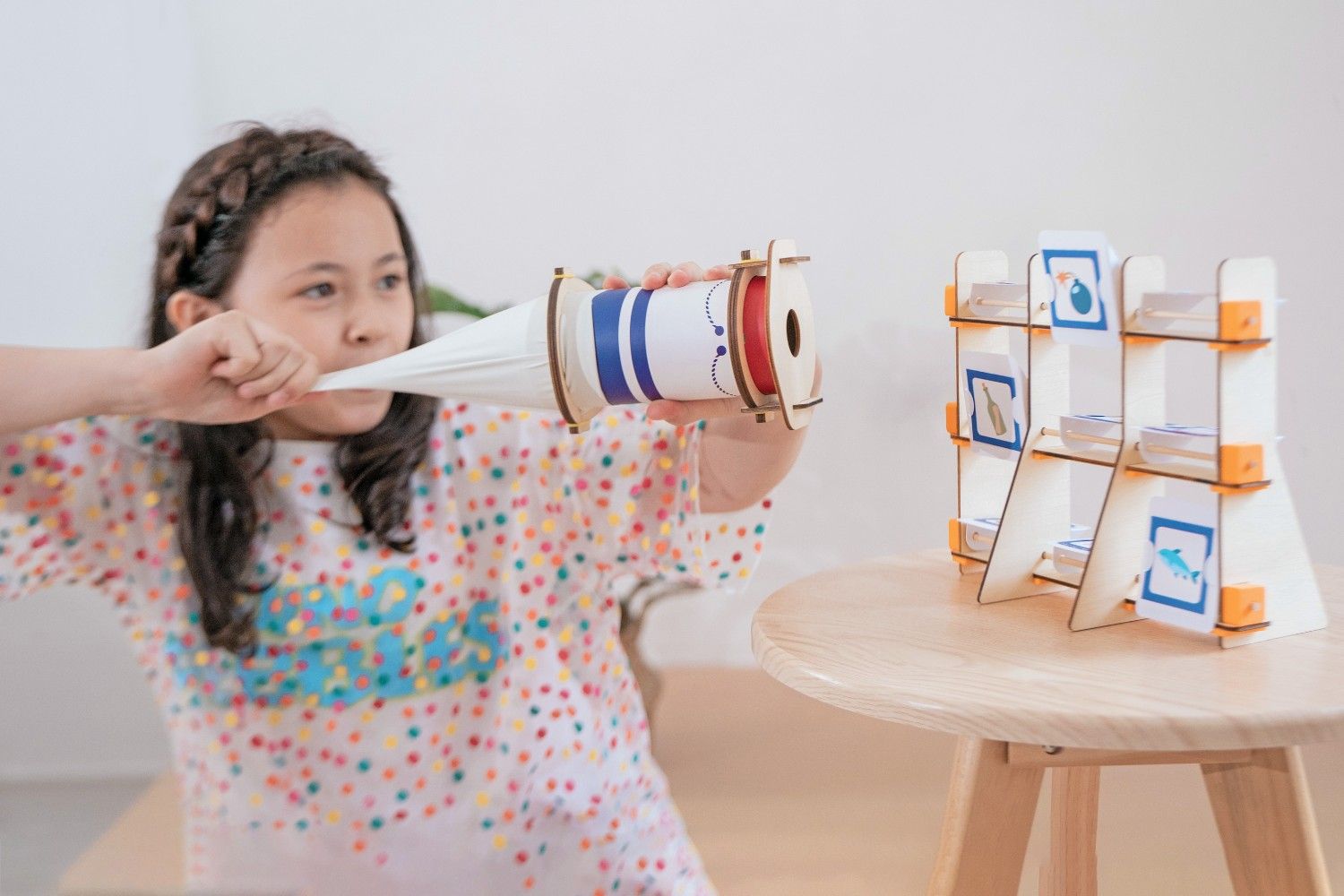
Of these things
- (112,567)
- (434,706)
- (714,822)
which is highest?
(112,567)

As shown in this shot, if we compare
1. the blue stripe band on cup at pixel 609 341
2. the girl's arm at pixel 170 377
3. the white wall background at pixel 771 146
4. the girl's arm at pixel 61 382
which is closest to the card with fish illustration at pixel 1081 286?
the blue stripe band on cup at pixel 609 341

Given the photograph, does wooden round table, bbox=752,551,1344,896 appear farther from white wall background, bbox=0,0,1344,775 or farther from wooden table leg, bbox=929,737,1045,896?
white wall background, bbox=0,0,1344,775

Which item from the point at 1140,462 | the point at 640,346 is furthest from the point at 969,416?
the point at 640,346

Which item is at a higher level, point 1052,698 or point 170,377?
point 170,377

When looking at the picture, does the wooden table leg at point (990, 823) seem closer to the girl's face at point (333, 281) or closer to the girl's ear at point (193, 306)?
the girl's face at point (333, 281)

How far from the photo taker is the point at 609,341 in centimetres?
74

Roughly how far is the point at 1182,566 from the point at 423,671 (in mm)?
630

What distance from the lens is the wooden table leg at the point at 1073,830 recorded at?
94cm

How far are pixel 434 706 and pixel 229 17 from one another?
0.98 meters

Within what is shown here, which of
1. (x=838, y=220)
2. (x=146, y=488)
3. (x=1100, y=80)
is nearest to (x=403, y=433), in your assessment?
(x=146, y=488)

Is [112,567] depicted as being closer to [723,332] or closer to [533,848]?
[533,848]

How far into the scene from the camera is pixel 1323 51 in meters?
1.60

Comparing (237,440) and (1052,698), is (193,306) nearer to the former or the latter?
(237,440)

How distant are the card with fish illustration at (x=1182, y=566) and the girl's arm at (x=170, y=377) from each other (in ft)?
1.75
